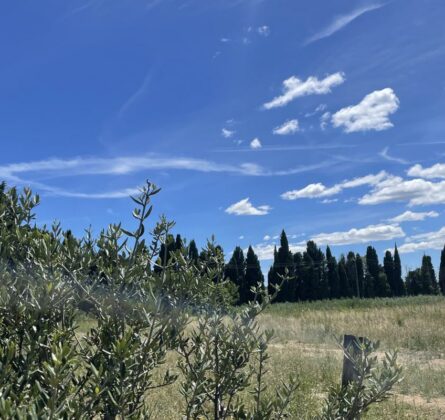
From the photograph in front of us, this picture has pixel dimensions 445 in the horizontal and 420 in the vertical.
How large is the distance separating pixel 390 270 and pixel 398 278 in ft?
3.97

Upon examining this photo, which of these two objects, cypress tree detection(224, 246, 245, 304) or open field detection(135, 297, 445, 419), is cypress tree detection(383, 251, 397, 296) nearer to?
cypress tree detection(224, 246, 245, 304)

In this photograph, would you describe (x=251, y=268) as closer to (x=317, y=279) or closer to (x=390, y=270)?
(x=317, y=279)

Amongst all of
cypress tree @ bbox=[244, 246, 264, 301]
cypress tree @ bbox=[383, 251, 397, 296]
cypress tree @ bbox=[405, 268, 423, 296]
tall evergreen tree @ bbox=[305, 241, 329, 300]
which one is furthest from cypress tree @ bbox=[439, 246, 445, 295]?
cypress tree @ bbox=[244, 246, 264, 301]

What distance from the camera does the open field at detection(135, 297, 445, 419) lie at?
5688mm

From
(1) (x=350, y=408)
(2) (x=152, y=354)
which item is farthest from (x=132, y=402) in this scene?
(1) (x=350, y=408)

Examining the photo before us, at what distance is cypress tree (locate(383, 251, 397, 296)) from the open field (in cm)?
3371

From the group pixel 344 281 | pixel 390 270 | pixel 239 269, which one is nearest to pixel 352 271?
pixel 344 281

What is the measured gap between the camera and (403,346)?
13.6 m

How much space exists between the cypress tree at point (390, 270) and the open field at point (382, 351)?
33713mm

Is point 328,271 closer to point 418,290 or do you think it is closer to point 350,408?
point 418,290

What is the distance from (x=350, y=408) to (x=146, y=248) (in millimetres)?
1066

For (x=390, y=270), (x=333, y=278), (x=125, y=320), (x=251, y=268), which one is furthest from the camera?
(x=390, y=270)

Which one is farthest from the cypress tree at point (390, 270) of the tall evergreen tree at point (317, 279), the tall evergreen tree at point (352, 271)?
the tall evergreen tree at point (317, 279)

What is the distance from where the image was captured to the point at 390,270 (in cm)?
5300
